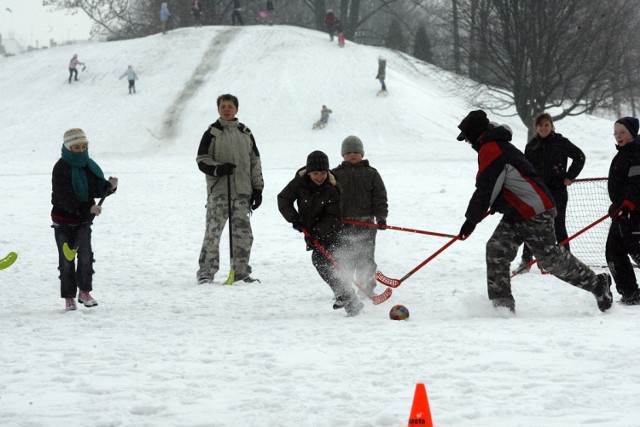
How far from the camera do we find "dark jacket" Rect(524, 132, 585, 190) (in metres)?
8.38

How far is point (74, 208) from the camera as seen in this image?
277 inches

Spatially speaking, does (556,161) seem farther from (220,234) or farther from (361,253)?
(220,234)

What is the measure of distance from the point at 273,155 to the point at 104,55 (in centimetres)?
1798

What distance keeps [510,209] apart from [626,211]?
1203mm

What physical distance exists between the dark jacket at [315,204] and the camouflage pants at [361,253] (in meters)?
0.54

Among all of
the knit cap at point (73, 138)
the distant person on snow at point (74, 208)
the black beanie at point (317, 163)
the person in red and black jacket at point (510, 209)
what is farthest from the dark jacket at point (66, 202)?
the person in red and black jacket at point (510, 209)

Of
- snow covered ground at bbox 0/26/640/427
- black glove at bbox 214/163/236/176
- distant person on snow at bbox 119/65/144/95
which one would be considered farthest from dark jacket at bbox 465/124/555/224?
distant person on snow at bbox 119/65/144/95

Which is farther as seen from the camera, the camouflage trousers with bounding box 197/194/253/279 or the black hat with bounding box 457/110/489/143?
the camouflage trousers with bounding box 197/194/253/279

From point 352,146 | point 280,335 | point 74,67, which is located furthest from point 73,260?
point 74,67

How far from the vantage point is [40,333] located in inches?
238

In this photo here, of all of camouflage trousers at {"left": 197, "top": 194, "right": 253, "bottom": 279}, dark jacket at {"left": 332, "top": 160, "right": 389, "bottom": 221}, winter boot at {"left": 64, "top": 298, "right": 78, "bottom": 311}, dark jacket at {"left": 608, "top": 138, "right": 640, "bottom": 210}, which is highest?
dark jacket at {"left": 608, "top": 138, "right": 640, "bottom": 210}

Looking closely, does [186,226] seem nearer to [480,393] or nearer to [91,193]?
[91,193]

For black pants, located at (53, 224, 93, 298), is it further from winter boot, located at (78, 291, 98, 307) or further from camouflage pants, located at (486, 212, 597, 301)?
camouflage pants, located at (486, 212, 597, 301)

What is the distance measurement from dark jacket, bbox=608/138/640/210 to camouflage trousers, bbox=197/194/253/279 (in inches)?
148
